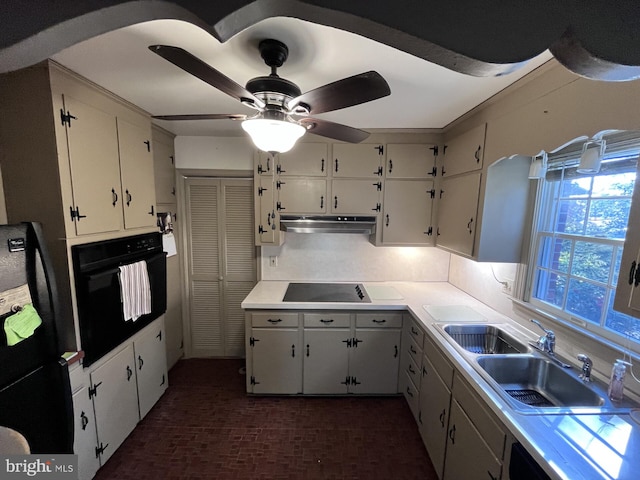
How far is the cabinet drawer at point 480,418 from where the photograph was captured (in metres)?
1.16

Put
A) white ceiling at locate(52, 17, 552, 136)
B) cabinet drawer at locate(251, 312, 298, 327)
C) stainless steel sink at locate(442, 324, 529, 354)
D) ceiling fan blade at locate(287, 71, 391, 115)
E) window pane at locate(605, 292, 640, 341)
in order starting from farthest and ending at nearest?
cabinet drawer at locate(251, 312, 298, 327)
stainless steel sink at locate(442, 324, 529, 354)
window pane at locate(605, 292, 640, 341)
white ceiling at locate(52, 17, 552, 136)
ceiling fan blade at locate(287, 71, 391, 115)

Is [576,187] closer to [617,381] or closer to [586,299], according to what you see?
[586,299]

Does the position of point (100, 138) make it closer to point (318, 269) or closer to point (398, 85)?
point (398, 85)

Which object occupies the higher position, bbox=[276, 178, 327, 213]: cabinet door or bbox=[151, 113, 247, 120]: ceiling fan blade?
bbox=[151, 113, 247, 120]: ceiling fan blade

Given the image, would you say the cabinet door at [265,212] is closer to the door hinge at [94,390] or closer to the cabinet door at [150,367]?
the cabinet door at [150,367]

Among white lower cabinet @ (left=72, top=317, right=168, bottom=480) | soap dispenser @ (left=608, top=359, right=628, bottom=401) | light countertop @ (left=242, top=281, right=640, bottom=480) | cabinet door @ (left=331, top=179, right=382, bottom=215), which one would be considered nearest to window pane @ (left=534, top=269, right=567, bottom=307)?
soap dispenser @ (left=608, top=359, right=628, bottom=401)

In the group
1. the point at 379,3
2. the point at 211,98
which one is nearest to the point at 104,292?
the point at 211,98

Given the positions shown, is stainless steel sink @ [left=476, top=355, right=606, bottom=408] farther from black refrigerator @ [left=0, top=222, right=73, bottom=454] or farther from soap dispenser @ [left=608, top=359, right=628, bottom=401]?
black refrigerator @ [left=0, top=222, right=73, bottom=454]

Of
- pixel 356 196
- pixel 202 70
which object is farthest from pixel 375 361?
pixel 202 70

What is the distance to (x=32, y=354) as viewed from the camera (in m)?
1.14

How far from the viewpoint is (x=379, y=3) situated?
1.21 ft

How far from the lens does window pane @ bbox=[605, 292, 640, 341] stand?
4.15 ft

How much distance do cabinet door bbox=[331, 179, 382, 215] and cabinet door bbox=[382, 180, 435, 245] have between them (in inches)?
4.2

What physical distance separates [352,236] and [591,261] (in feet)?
5.99
